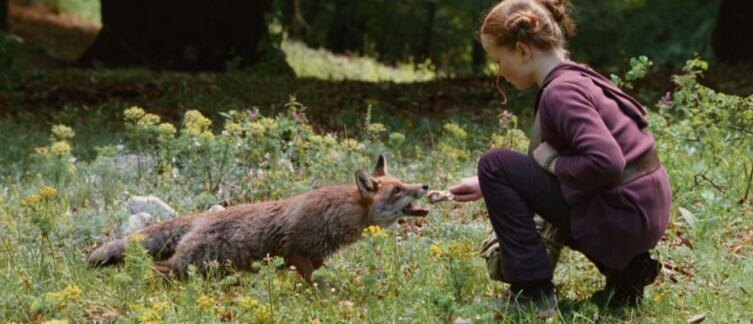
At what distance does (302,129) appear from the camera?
24.1ft

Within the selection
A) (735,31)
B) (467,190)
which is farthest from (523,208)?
(735,31)

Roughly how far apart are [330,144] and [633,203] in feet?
9.52

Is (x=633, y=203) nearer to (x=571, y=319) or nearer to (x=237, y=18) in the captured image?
(x=571, y=319)

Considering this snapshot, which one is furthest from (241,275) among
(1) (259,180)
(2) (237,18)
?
(2) (237,18)

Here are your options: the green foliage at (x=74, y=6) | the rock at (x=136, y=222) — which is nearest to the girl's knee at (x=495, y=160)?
the rock at (x=136, y=222)

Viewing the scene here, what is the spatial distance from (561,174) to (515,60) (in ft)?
1.87

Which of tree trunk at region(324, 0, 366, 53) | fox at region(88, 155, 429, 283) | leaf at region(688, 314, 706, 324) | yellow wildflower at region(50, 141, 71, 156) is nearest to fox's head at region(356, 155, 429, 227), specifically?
fox at region(88, 155, 429, 283)

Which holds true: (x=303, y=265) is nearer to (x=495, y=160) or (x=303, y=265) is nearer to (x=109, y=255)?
(x=109, y=255)

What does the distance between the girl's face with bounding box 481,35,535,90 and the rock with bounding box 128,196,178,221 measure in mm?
2512

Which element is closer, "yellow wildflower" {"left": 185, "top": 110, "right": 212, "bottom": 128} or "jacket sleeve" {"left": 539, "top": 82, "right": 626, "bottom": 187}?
"jacket sleeve" {"left": 539, "top": 82, "right": 626, "bottom": 187}

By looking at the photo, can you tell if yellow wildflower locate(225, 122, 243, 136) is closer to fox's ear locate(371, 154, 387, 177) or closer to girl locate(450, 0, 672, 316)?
fox's ear locate(371, 154, 387, 177)

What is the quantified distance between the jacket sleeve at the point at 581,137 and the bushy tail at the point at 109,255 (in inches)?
90.0

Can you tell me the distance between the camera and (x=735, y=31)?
1379cm

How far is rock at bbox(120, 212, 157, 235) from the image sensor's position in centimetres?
621
